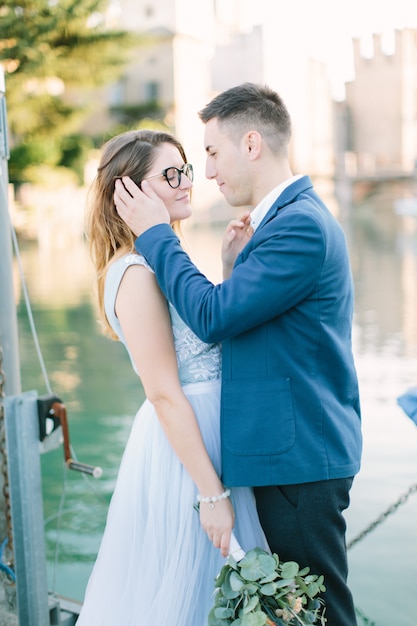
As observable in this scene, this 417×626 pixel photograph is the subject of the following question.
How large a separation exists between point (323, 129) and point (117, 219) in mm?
48440

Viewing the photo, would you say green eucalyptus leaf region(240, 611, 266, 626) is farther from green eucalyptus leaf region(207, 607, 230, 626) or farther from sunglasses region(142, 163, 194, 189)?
sunglasses region(142, 163, 194, 189)

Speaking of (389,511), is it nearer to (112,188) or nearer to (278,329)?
(278,329)

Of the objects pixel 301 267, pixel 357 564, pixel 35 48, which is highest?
pixel 35 48

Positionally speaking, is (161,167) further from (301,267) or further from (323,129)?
Result: (323,129)

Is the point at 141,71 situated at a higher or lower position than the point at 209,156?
higher

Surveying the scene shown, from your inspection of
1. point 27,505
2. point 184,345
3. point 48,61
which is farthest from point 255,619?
point 48,61

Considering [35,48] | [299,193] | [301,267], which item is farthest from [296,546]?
[35,48]

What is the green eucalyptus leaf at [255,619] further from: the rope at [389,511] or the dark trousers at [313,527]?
the rope at [389,511]

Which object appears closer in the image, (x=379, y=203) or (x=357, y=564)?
(x=357, y=564)

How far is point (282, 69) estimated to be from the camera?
145 ft

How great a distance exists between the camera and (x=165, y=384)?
1.78 metres

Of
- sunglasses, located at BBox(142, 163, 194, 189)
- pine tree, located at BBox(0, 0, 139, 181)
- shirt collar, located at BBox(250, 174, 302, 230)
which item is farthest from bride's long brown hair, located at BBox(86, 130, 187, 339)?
pine tree, located at BBox(0, 0, 139, 181)

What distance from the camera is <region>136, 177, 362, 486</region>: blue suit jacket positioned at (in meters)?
1.63

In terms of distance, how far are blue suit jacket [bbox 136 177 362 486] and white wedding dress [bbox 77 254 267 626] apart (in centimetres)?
14
